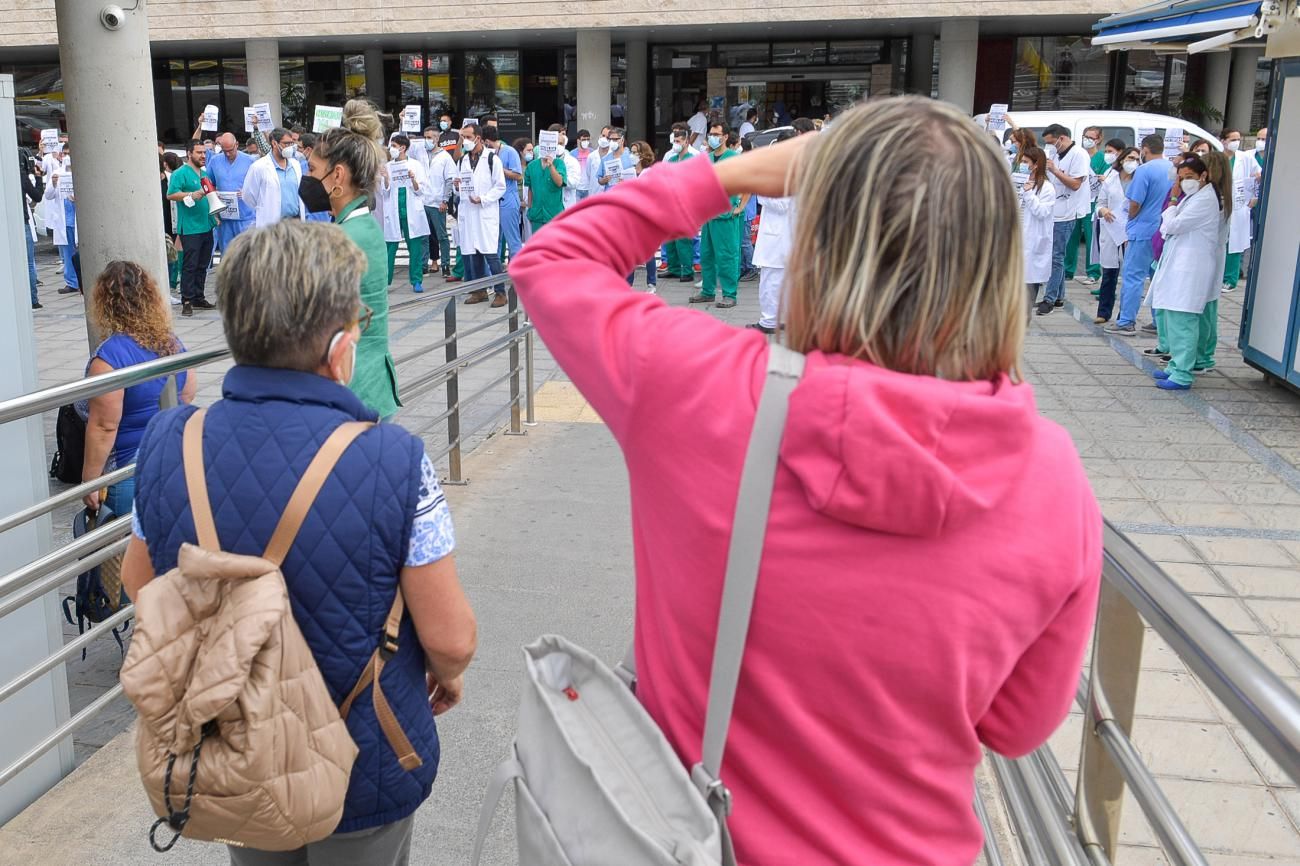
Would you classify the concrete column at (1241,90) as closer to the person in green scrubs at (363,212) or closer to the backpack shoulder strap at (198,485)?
the person in green scrubs at (363,212)

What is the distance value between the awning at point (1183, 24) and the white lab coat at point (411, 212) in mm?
7611

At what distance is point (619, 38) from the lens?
2677 cm

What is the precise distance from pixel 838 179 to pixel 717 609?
0.46m

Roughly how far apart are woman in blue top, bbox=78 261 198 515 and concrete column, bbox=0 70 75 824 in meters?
0.71

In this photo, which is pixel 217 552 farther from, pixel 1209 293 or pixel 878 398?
pixel 1209 293

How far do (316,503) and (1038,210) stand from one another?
10999mm

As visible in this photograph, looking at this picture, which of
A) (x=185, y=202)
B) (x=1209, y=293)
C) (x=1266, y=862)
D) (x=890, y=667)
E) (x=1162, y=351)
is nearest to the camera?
(x=890, y=667)

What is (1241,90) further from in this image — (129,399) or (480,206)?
(129,399)

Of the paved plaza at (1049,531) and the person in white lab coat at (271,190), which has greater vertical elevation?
the person in white lab coat at (271,190)

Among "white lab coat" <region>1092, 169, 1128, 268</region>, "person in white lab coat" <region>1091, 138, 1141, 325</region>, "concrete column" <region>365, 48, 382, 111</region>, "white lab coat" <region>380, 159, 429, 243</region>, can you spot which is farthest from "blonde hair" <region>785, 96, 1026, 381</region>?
"concrete column" <region>365, 48, 382, 111</region>

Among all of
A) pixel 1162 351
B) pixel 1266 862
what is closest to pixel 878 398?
pixel 1266 862

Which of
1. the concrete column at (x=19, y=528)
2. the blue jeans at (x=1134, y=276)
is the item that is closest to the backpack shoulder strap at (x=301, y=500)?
the concrete column at (x=19, y=528)

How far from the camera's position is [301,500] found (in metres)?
1.85

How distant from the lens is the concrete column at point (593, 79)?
24578 mm
